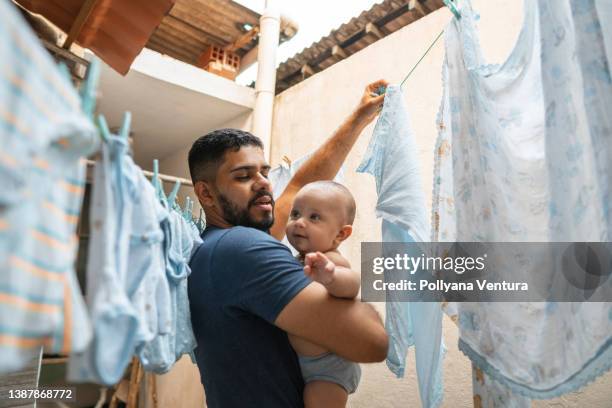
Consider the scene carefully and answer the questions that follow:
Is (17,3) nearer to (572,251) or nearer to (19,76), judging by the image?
(19,76)

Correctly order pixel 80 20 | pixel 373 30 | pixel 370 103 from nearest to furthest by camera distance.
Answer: pixel 370 103, pixel 80 20, pixel 373 30

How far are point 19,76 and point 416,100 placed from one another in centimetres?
269

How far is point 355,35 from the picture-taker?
3.64 metres

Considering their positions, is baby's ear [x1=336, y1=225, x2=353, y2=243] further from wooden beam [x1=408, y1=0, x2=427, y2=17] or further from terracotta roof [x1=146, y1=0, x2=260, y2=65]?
terracotta roof [x1=146, y1=0, x2=260, y2=65]

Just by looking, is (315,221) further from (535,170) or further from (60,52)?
(60,52)

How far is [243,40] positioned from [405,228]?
3.83 meters

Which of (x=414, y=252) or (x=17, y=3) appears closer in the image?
(x=414, y=252)

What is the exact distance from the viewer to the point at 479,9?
8.62ft

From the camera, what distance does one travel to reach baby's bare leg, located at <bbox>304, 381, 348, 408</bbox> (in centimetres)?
121

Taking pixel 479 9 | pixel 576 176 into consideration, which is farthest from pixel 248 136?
pixel 479 9

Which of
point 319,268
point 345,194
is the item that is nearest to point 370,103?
point 345,194

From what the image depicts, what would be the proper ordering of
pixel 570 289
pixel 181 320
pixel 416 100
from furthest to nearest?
1. pixel 416 100
2. pixel 181 320
3. pixel 570 289

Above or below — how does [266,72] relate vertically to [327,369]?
above

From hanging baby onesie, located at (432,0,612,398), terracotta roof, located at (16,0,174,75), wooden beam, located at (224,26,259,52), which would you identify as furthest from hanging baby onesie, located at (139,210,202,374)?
wooden beam, located at (224,26,259,52)
